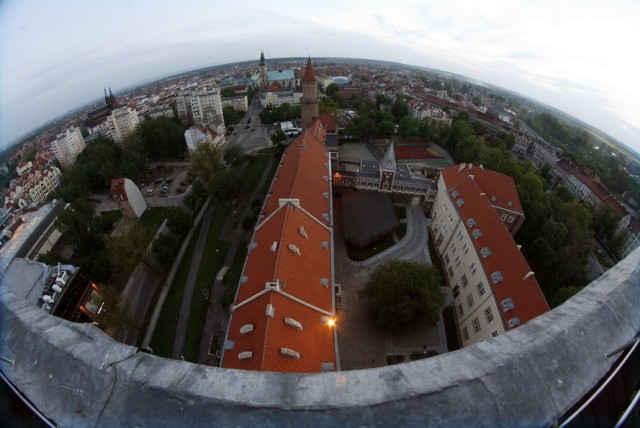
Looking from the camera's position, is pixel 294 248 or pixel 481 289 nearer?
pixel 294 248

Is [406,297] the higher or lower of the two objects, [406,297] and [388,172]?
the lower

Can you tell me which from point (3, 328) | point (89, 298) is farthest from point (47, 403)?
point (89, 298)

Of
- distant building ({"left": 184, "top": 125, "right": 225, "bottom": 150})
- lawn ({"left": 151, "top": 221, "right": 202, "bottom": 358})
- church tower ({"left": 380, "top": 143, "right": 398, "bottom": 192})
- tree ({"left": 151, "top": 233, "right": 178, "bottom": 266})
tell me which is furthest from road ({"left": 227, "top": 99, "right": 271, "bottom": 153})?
lawn ({"left": 151, "top": 221, "right": 202, "bottom": 358})

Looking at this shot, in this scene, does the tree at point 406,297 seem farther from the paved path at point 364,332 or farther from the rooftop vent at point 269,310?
the rooftop vent at point 269,310

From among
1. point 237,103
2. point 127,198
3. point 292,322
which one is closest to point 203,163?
point 127,198

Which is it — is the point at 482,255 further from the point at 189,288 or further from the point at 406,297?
the point at 189,288

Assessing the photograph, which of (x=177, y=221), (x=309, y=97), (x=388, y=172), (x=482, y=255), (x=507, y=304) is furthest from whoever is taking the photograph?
(x=309, y=97)

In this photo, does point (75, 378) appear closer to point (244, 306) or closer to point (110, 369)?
point (110, 369)
